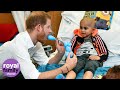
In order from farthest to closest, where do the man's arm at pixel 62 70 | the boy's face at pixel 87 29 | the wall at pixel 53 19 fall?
1. the wall at pixel 53 19
2. the boy's face at pixel 87 29
3. the man's arm at pixel 62 70

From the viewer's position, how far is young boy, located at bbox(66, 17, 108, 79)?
4.53ft

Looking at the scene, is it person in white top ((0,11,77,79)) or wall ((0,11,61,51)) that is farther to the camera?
wall ((0,11,61,51))

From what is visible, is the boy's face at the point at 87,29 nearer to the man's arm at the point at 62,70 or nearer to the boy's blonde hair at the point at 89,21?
the boy's blonde hair at the point at 89,21

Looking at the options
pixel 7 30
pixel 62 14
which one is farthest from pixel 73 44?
pixel 7 30

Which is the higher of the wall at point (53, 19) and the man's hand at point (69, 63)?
the wall at point (53, 19)

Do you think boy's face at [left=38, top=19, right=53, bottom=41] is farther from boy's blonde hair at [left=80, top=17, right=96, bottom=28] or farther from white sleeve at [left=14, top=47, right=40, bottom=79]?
boy's blonde hair at [left=80, top=17, right=96, bottom=28]

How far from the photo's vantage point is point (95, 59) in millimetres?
1370

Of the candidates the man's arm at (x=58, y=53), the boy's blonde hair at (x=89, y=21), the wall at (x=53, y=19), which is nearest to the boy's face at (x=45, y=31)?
the man's arm at (x=58, y=53)

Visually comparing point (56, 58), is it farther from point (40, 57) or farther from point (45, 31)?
point (45, 31)

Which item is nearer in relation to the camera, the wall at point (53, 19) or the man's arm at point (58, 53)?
the man's arm at point (58, 53)

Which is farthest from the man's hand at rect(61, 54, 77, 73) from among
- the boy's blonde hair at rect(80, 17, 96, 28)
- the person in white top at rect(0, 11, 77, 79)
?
the boy's blonde hair at rect(80, 17, 96, 28)

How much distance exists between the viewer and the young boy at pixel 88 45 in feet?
4.53
